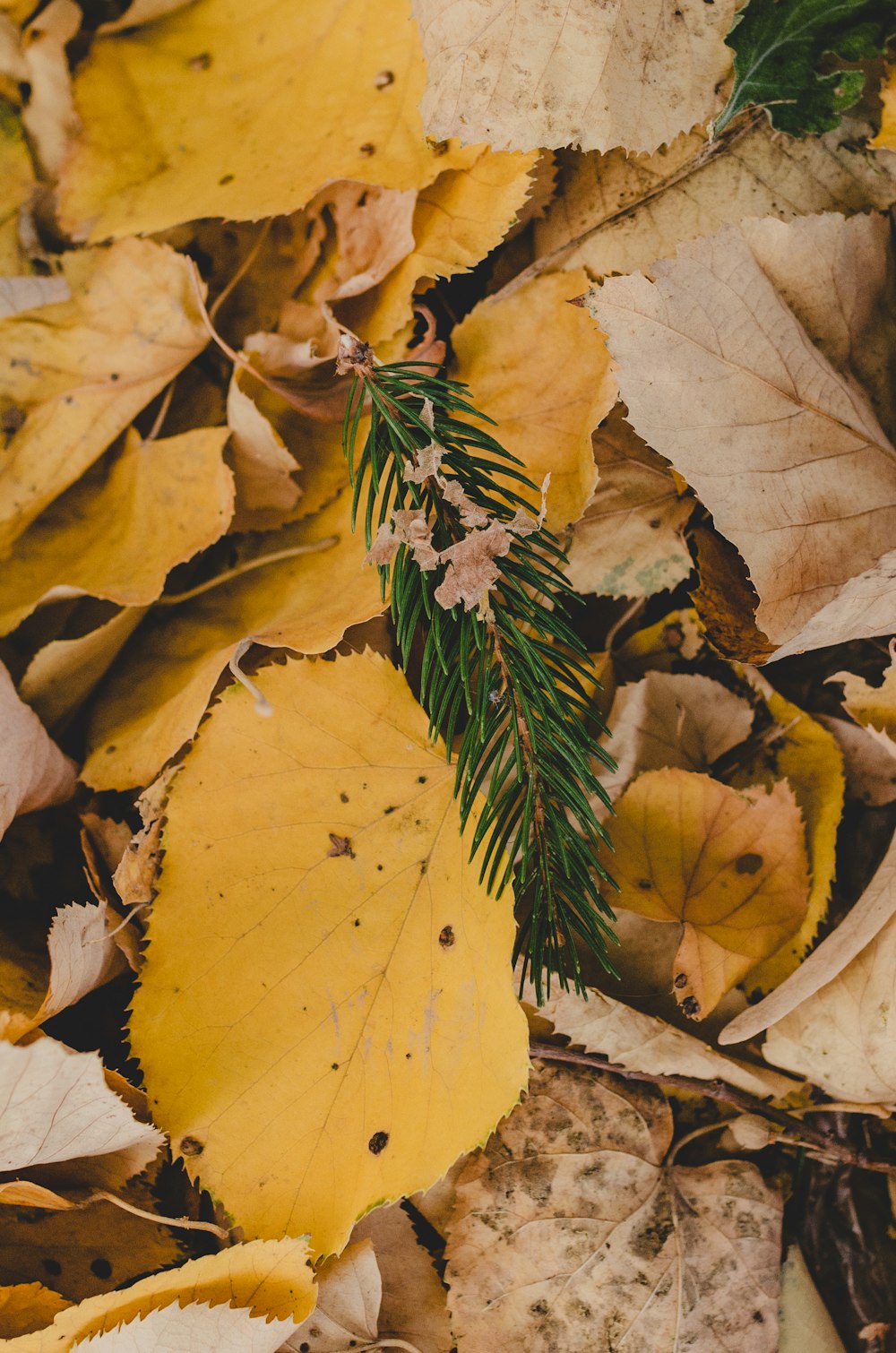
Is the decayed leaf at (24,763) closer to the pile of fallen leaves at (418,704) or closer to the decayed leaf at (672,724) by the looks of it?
the pile of fallen leaves at (418,704)

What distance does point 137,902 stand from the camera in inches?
32.7

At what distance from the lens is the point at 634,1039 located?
83 centimetres

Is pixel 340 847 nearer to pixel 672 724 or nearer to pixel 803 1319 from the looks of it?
pixel 672 724

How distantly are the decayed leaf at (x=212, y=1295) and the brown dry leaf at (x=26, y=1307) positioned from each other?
0.17ft

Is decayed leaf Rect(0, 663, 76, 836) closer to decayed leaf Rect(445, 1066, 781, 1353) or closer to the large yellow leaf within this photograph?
the large yellow leaf

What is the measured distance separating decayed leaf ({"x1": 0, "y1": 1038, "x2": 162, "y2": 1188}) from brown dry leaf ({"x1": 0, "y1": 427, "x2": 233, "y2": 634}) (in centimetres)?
37

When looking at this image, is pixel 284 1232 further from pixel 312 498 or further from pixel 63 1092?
pixel 312 498

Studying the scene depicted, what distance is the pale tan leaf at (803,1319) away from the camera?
82 cm

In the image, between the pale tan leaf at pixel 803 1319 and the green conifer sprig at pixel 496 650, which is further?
the pale tan leaf at pixel 803 1319

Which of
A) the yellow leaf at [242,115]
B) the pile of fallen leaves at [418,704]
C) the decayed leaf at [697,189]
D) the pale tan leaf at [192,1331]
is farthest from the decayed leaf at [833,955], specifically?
the yellow leaf at [242,115]

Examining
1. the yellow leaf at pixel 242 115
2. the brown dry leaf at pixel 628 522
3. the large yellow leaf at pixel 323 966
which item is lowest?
the large yellow leaf at pixel 323 966

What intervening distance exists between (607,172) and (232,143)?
357mm

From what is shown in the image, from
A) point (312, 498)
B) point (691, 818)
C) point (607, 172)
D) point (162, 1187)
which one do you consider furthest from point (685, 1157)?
point (607, 172)

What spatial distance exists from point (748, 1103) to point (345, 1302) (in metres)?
0.39
